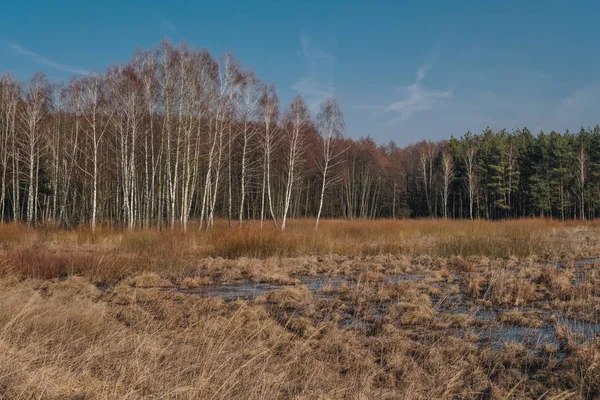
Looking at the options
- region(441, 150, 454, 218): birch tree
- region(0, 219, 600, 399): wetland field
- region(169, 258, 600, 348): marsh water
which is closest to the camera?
region(0, 219, 600, 399): wetland field

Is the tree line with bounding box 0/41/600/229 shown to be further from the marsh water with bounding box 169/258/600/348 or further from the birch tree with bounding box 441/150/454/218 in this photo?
the marsh water with bounding box 169/258/600/348

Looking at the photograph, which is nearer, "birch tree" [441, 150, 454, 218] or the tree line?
the tree line

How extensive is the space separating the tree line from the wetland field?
824 centimetres

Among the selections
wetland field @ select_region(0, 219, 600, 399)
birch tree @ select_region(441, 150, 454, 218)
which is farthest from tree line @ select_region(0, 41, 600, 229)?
wetland field @ select_region(0, 219, 600, 399)

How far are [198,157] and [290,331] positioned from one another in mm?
18549

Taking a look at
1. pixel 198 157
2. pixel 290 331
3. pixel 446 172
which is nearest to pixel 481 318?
pixel 290 331

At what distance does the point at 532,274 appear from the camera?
9.86m

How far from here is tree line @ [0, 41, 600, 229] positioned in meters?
21.2

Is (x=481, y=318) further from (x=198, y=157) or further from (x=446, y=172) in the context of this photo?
(x=446, y=172)

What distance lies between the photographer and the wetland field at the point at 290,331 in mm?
3695

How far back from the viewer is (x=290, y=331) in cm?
580

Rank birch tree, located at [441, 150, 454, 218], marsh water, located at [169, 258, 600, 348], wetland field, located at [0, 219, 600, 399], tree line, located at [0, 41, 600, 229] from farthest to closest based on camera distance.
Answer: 1. birch tree, located at [441, 150, 454, 218]
2. tree line, located at [0, 41, 600, 229]
3. marsh water, located at [169, 258, 600, 348]
4. wetland field, located at [0, 219, 600, 399]

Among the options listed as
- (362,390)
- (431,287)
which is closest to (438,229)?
(431,287)

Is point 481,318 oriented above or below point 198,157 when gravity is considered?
below
